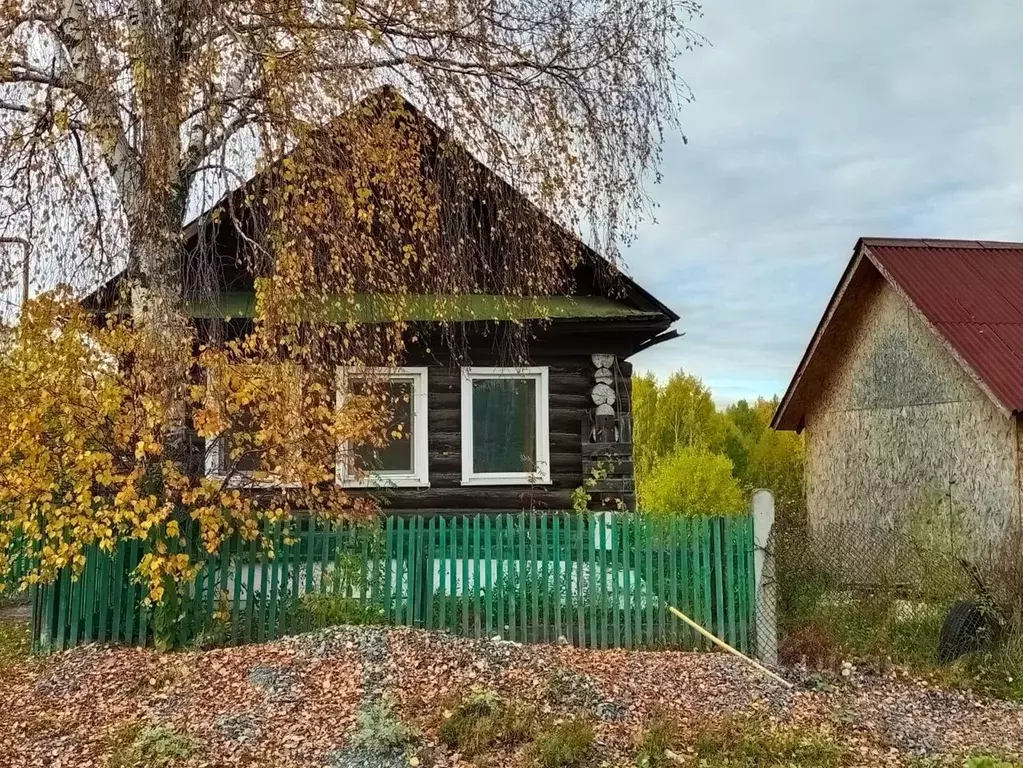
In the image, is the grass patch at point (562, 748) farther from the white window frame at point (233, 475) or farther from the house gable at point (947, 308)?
the house gable at point (947, 308)

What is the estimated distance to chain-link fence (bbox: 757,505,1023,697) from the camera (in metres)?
7.75

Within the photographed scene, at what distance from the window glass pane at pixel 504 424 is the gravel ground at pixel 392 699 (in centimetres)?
387

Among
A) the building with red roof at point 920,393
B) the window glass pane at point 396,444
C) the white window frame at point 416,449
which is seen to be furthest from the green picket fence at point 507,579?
the building with red roof at point 920,393

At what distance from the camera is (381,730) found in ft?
17.3

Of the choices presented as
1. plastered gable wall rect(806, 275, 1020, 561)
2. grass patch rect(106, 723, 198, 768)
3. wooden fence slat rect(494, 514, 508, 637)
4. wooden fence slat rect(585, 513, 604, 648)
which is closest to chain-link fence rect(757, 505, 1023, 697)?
plastered gable wall rect(806, 275, 1020, 561)

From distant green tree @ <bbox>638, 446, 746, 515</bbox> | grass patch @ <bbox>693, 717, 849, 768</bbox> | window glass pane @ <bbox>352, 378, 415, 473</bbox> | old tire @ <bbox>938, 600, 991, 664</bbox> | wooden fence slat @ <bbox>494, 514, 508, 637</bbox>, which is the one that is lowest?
grass patch @ <bbox>693, 717, 849, 768</bbox>

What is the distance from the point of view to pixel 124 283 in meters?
7.49

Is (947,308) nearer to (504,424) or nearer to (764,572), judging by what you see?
(764,572)

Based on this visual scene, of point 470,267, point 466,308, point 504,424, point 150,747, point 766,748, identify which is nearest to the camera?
point 150,747

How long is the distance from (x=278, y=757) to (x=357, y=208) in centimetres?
461

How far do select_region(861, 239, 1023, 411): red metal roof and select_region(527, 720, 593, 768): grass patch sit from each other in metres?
6.14

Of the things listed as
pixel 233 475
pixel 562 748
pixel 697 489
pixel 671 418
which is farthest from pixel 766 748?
pixel 671 418

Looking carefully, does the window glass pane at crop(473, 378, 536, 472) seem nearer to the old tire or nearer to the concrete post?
the concrete post

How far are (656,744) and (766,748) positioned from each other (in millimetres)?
697
